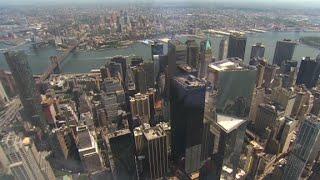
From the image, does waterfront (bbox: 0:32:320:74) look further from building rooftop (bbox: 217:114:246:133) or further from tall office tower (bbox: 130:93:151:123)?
building rooftop (bbox: 217:114:246:133)

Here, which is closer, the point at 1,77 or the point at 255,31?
the point at 1,77

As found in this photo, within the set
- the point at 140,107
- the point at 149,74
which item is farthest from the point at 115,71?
the point at 140,107

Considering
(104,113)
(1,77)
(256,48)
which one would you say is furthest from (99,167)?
(256,48)

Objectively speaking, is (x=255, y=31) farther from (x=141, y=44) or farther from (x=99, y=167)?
(x=99, y=167)

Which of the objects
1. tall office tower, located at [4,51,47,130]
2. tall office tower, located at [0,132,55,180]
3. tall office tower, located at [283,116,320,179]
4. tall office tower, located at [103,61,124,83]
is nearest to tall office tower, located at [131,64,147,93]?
tall office tower, located at [103,61,124,83]

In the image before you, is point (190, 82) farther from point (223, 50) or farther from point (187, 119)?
point (223, 50)

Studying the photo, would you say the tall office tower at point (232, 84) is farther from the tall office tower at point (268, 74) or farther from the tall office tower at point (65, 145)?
the tall office tower at point (268, 74)

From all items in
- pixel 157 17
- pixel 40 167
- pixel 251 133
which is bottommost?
pixel 251 133
